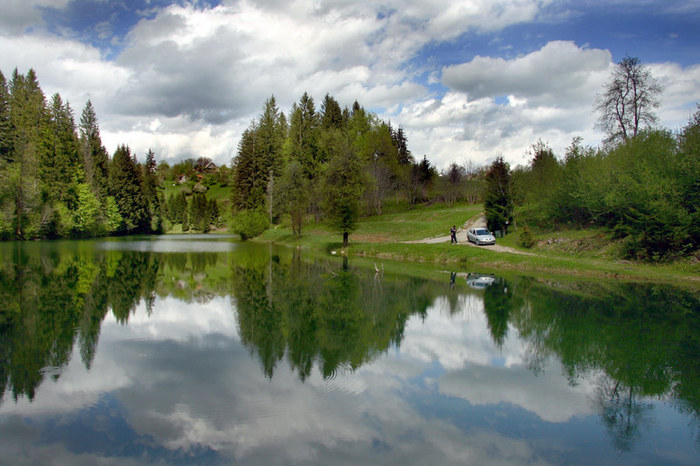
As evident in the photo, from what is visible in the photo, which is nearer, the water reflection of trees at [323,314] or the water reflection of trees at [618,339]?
the water reflection of trees at [618,339]

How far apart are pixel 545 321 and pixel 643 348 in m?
3.58

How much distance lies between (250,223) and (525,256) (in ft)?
156

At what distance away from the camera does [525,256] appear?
33.6 m

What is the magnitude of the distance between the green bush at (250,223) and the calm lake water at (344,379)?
50.7 m

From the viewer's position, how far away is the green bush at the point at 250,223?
70.6 meters

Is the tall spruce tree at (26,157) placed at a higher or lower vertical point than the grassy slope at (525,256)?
higher

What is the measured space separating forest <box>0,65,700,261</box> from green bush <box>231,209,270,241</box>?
9.0 inches

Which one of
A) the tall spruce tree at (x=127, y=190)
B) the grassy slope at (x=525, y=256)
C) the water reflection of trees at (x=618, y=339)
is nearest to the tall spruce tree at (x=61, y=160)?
the tall spruce tree at (x=127, y=190)

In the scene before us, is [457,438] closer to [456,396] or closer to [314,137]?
[456,396]

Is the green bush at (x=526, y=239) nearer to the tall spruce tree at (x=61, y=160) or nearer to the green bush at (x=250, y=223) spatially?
the green bush at (x=250, y=223)

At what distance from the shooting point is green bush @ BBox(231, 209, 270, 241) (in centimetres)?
7062

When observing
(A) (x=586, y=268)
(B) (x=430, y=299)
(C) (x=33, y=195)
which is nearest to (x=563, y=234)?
(A) (x=586, y=268)

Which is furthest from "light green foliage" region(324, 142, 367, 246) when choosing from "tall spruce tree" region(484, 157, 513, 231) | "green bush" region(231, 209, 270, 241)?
"green bush" region(231, 209, 270, 241)

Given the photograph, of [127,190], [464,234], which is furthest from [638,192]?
[127,190]
